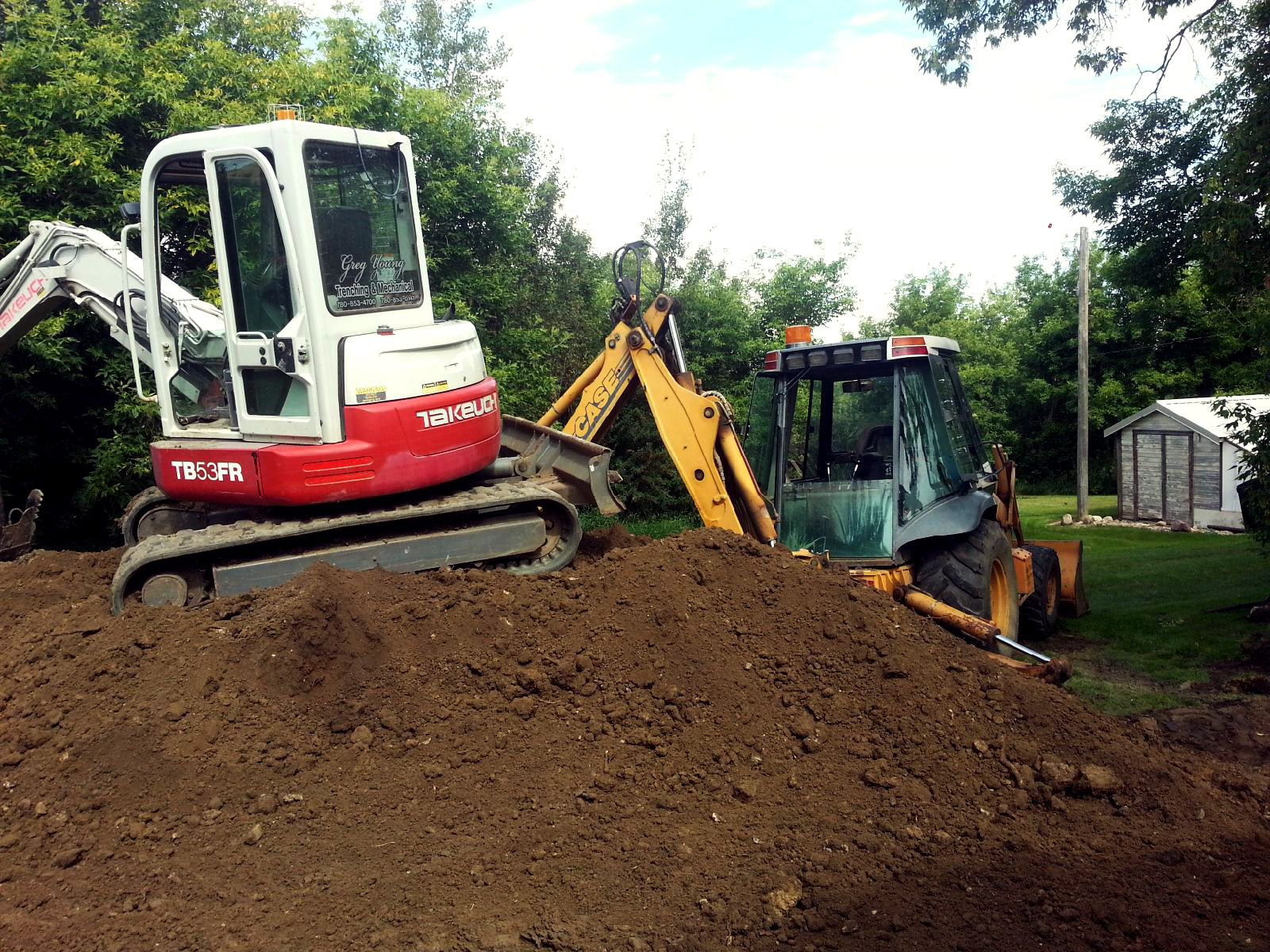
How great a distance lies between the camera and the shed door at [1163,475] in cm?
2269

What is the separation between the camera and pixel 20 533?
23.2 ft

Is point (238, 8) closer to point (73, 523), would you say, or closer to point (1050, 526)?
point (73, 523)

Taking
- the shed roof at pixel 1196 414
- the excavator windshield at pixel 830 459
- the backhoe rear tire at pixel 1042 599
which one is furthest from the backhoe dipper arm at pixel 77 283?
the shed roof at pixel 1196 414

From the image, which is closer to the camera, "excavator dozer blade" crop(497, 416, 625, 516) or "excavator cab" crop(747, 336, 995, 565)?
"excavator dozer blade" crop(497, 416, 625, 516)

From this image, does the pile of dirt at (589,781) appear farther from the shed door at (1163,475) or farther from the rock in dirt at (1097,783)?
the shed door at (1163,475)

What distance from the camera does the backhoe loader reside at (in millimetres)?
6688

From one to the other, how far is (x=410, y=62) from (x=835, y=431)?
2232 centimetres

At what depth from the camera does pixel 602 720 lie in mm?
4668

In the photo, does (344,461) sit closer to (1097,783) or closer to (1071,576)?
(1097,783)

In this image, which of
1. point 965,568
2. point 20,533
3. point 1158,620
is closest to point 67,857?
→ point 20,533

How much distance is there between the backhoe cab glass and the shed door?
2169 centimetres

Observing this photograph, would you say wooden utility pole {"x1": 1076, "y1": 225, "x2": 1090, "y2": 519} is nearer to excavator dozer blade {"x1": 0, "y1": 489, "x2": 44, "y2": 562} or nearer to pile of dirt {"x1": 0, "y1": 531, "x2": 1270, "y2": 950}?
pile of dirt {"x1": 0, "y1": 531, "x2": 1270, "y2": 950}

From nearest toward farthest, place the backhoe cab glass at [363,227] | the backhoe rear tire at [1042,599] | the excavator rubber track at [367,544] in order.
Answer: the excavator rubber track at [367,544] < the backhoe cab glass at [363,227] < the backhoe rear tire at [1042,599]

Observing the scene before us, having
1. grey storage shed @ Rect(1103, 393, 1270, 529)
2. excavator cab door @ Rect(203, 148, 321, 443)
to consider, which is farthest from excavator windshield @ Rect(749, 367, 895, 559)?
grey storage shed @ Rect(1103, 393, 1270, 529)
